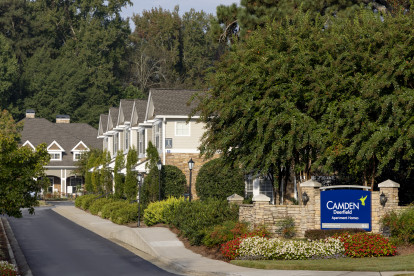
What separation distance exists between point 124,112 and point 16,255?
1380 inches

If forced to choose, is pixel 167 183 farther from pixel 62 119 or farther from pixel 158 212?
pixel 62 119

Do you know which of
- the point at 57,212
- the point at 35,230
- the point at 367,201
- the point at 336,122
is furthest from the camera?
the point at 57,212

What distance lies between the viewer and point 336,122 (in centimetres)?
2977

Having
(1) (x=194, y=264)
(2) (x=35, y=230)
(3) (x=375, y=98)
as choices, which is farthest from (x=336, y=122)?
(2) (x=35, y=230)

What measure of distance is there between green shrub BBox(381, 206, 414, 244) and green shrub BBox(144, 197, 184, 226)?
1353cm

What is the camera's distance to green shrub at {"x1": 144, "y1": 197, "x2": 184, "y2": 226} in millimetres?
38188

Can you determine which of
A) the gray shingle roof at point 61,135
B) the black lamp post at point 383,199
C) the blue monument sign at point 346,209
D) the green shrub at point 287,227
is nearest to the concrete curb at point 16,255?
the green shrub at point 287,227

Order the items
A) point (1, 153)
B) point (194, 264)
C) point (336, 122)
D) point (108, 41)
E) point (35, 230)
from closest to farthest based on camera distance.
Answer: point (1, 153) → point (194, 264) → point (336, 122) → point (35, 230) → point (108, 41)

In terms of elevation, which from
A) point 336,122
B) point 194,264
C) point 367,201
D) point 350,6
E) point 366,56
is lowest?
point 194,264

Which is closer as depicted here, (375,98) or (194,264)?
(194,264)

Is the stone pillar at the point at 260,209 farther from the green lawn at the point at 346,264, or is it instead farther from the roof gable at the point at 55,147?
the roof gable at the point at 55,147

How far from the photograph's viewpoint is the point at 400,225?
26094 millimetres

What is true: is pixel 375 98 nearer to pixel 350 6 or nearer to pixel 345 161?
pixel 345 161

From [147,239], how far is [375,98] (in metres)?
11.3
